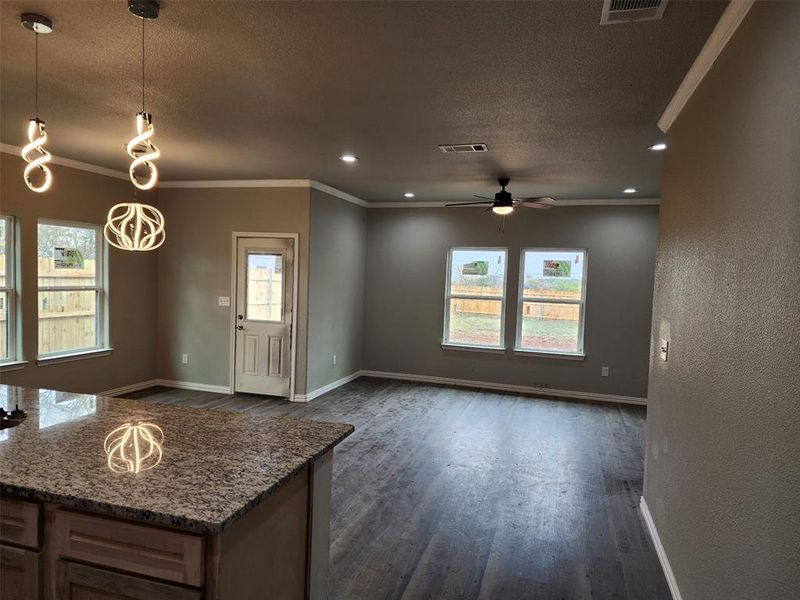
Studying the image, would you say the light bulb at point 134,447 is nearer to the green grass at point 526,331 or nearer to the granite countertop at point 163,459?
the granite countertop at point 163,459

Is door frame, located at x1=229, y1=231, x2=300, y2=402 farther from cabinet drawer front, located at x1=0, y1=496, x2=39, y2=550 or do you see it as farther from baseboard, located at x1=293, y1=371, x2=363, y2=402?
cabinet drawer front, located at x1=0, y1=496, x2=39, y2=550

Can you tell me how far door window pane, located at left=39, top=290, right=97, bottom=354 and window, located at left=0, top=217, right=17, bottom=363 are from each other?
281 mm

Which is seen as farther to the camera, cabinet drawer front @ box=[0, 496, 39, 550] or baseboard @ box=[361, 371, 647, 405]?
baseboard @ box=[361, 371, 647, 405]

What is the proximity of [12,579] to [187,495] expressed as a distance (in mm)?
688

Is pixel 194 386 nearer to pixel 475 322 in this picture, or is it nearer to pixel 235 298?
pixel 235 298

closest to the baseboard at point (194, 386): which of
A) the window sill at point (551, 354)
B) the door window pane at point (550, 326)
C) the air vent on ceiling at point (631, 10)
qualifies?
the window sill at point (551, 354)

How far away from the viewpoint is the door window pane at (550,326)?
6.82 meters

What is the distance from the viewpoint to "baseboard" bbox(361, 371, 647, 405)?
260 inches

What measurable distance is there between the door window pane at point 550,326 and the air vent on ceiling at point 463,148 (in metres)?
3.27

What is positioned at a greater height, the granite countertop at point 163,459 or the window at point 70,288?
the window at point 70,288


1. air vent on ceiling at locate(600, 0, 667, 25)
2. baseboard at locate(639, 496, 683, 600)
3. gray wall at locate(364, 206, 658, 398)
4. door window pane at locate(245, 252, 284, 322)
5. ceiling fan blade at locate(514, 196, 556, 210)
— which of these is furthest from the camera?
gray wall at locate(364, 206, 658, 398)

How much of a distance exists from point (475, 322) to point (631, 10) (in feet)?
17.9

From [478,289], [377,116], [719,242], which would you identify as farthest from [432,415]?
[719,242]

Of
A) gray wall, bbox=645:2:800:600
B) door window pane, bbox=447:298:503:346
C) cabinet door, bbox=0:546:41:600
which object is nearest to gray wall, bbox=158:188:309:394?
door window pane, bbox=447:298:503:346
